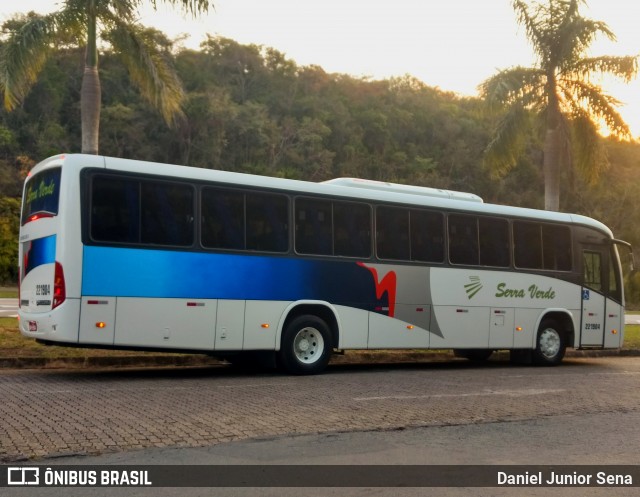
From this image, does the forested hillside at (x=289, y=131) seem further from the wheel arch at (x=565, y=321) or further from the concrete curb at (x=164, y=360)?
the wheel arch at (x=565, y=321)

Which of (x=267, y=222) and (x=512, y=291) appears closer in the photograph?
(x=267, y=222)

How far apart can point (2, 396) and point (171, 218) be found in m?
3.76

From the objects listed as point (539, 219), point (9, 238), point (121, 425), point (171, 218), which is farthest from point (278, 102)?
point (121, 425)

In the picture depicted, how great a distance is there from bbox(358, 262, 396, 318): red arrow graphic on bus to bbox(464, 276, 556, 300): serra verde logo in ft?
6.11

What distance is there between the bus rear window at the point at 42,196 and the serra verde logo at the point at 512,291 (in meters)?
7.93

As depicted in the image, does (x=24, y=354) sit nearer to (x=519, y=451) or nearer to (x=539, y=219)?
(x=519, y=451)

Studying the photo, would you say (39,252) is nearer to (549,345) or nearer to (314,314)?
(314,314)

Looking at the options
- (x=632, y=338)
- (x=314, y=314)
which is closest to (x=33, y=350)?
(x=314, y=314)

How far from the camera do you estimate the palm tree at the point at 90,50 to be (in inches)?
698

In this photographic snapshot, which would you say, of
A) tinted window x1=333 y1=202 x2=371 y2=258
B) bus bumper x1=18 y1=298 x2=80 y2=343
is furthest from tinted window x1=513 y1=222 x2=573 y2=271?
bus bumper x1=18 y1=298 x2=80 y2=343

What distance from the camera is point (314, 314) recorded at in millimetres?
14039

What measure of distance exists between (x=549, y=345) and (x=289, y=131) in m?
42.7

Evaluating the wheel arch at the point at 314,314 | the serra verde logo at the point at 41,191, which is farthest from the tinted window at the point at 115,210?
the wheel arch at the point at 314,314

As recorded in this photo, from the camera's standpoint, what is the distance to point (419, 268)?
15305mm
